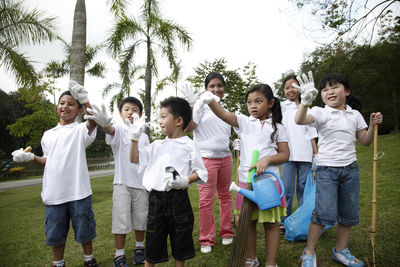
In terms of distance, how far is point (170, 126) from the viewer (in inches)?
90.3

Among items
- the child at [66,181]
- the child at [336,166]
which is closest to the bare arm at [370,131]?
the child at [336,166]

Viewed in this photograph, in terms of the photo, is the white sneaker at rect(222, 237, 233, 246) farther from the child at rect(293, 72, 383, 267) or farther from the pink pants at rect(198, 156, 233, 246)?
the child at rect(293, 72, 383, 267)

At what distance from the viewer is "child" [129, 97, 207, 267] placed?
2.11 m

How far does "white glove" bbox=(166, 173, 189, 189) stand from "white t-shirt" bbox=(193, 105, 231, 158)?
3.85 feet

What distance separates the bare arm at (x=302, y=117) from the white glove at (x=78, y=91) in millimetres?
1969

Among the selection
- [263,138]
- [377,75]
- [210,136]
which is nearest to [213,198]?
[210,136]

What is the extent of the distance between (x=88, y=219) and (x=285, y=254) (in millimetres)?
2094

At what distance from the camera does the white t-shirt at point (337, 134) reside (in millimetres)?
2562

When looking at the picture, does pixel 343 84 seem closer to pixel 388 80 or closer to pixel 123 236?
pixel 123 236

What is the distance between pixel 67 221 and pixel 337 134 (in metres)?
2.80

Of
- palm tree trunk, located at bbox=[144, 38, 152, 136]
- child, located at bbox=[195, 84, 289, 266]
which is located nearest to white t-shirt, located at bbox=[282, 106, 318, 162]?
child, located at bbox=[195, 84, 289, 266]

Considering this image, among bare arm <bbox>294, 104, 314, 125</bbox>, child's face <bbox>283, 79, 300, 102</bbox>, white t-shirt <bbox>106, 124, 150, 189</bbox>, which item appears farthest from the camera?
child's face <bbox>283, 79, 300, 102</bbox>

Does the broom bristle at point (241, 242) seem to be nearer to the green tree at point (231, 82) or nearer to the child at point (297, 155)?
the child at point (297, 155)

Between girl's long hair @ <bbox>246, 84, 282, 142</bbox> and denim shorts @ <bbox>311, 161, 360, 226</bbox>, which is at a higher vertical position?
girl's long hair @ <bbox>246, 84, 282, 142</bbox>
